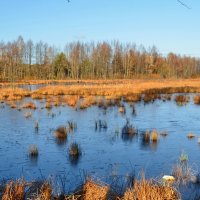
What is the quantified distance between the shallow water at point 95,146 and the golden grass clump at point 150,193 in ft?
7.55

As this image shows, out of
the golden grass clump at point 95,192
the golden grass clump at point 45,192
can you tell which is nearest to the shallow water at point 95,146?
the golden grass clump at point 45,192

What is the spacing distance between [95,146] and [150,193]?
6711 millimetres

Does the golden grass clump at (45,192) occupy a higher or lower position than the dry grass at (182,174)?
higher

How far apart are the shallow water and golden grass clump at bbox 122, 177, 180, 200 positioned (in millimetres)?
2301

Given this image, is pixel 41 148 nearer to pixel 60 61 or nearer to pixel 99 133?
pixel 99 133

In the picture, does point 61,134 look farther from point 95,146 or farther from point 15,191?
point 15,191

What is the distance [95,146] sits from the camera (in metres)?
13.0

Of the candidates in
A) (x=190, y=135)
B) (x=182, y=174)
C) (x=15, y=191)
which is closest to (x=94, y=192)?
(x=15, y=191)

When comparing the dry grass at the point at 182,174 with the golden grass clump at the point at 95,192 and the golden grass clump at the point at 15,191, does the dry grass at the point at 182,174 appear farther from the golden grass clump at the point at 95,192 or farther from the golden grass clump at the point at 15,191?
the golden grass clump at the point at 15,191

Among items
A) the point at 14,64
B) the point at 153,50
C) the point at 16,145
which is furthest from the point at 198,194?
the point at 153,50

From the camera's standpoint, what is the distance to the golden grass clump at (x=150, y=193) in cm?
633

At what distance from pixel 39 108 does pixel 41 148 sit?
12.0 meters

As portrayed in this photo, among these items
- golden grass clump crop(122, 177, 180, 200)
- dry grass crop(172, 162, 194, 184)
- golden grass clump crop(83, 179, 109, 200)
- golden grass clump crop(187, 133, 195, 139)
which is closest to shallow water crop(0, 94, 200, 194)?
golden grass clump crop(187, 133, 195, 139)

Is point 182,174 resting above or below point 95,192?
below
